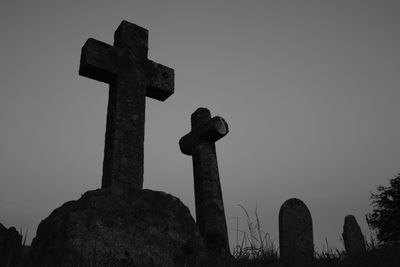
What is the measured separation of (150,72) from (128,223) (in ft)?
12.2

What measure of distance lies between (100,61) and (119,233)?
348cm

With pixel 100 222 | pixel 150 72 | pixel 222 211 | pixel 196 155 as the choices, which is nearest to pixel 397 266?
pixel 100 222

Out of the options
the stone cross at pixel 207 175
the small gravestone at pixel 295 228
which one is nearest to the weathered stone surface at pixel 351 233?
the small gravestone at pixel 295 228

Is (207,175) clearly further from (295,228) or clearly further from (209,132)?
(295,228)

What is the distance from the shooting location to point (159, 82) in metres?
6.03

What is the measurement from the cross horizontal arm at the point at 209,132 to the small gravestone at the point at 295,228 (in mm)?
1861

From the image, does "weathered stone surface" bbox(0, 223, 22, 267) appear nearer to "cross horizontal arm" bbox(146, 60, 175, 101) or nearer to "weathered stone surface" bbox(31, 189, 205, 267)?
"weathered stone surface" bbox(31, 189, 205, 267)

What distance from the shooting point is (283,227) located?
484 centimetres

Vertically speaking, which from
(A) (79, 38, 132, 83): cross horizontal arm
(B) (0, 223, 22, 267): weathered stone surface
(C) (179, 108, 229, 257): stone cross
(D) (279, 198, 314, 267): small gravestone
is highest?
(A) (79, 38, 132, 83): cross horizontal arm

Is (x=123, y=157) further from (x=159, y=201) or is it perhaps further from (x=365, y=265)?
(x=365, y=265)

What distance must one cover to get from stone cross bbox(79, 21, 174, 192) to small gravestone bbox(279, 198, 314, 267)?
2100mm

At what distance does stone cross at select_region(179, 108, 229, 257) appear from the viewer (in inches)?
222

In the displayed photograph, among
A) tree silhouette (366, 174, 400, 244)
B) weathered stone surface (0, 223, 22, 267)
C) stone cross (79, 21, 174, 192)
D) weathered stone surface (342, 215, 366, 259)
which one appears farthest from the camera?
tree silhouette (366, 174, 400, 244)

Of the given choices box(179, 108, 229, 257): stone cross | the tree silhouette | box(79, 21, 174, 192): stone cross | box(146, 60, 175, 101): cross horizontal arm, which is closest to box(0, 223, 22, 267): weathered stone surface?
box(79, 21, 174, 192): stone cross
